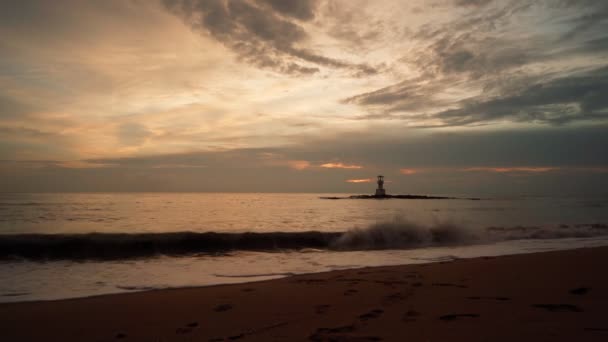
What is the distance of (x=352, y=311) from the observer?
4.62 metres

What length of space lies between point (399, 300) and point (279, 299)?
5.72ft

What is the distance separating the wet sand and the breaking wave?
6.89 meters

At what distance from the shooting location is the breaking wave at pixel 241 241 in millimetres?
12172

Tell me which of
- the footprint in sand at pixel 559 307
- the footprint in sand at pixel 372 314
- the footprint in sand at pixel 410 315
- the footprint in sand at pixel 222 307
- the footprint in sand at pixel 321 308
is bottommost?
the footprint in sand at pixel 222 307

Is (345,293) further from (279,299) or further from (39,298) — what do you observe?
(39,298)

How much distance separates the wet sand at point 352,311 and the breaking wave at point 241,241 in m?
6.89

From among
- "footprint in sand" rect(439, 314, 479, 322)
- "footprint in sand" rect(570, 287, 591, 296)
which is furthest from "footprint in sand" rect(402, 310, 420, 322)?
"footprint in sand" rect(570, 287, 591, 296)

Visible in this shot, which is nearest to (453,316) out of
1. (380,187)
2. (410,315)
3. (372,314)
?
(410,315)

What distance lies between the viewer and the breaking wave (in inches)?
479

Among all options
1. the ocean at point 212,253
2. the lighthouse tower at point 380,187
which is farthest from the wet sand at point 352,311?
the lighthouse tower at point 380,187

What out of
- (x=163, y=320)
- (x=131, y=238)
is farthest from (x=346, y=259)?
(x=131, y=238)

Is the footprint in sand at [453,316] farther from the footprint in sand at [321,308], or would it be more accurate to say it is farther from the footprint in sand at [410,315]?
the footprint in sand at [321,308]

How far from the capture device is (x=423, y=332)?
370 cm

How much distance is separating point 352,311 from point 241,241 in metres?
10.4
